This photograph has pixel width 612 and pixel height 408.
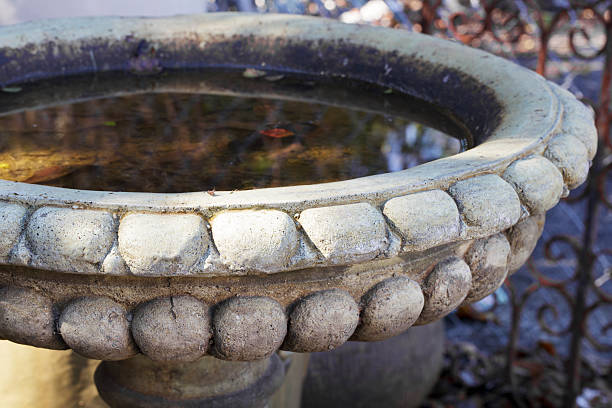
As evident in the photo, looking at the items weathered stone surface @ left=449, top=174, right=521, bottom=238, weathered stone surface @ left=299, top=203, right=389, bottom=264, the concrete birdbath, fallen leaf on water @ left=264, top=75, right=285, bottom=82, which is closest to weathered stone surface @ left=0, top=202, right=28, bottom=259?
the concrete birdbath

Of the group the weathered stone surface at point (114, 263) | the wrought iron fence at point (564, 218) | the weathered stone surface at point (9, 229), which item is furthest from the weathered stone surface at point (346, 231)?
the wrought iron fence at point (564, 218)

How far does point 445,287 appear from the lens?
105 centimetres

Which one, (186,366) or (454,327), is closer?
(186,366)

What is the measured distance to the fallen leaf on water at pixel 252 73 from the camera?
181cm

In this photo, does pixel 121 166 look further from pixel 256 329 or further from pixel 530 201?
pixel 530 201

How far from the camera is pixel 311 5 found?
197 inches

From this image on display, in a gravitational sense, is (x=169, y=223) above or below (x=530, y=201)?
above

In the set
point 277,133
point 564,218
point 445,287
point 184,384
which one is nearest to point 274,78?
point 277,133

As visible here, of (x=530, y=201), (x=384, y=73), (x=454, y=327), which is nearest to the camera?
(x=530, y=201)

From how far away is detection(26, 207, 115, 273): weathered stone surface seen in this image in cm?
85

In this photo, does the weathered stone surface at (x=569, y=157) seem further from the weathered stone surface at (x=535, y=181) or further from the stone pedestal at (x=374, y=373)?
the stone pedestal at (x=374, y=373)

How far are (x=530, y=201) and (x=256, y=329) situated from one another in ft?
1.48

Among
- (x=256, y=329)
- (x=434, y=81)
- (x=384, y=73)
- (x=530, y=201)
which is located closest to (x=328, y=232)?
(x=256, y=329)

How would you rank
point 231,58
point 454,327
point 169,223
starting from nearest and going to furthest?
point 169,223, point 231,58, point 454,327
